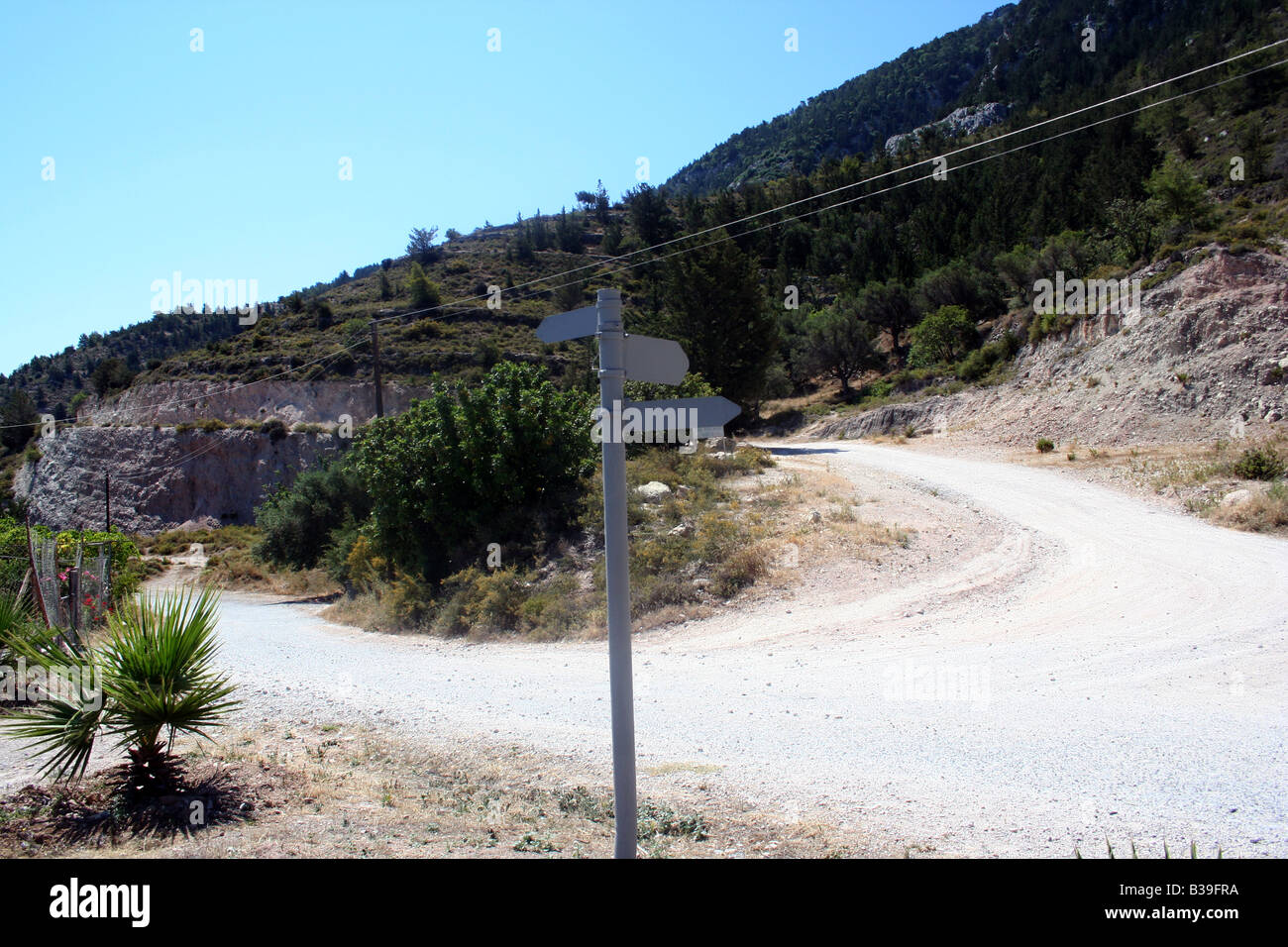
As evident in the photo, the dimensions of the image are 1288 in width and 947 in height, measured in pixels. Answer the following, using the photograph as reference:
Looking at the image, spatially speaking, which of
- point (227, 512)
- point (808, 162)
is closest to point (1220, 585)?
point (227, 512)

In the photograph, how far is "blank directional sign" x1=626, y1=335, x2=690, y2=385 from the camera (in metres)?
3.43

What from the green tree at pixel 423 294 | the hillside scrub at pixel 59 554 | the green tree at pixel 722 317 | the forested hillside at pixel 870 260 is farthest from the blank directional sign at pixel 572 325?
the green tree at pixel 423 294

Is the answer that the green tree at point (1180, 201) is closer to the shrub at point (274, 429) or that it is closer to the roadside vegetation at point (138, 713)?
the roadside vegetation at point (138, 713)

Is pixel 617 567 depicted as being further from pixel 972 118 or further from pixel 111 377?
pixel 972 118

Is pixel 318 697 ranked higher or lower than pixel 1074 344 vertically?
lower

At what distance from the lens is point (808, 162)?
146375 mm

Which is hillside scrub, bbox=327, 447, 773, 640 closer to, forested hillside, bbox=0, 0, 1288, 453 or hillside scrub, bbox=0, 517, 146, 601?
hillside scrub, bbox=0, 517, 146, 601

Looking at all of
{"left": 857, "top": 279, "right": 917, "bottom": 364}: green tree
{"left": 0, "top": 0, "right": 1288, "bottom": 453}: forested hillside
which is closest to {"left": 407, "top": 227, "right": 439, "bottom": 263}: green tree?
{"left": 0, "top": 0, "right": 1288, "bottom": 453}: forested hillside

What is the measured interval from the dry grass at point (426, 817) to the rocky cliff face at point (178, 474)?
41.0m

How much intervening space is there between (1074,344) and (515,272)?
5315 centimetres

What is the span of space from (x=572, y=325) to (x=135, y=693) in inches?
151

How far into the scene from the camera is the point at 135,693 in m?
5.02

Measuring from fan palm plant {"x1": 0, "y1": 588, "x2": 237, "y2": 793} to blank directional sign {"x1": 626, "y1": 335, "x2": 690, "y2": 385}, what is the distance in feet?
11.0
